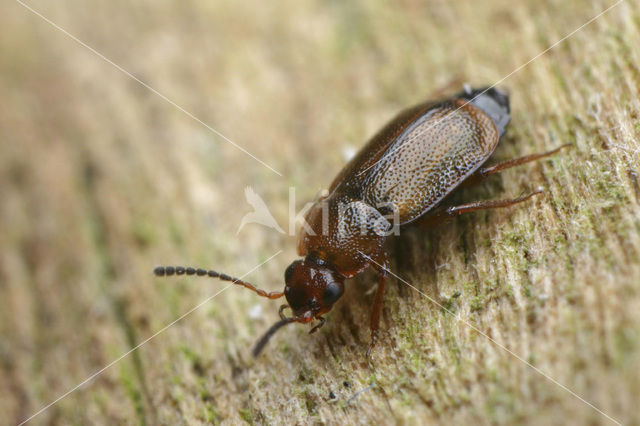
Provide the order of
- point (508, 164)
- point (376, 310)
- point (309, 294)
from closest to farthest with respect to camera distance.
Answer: point (376, 310) → point (309, 294) → point (508, 164)

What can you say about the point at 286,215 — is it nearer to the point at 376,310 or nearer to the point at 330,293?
the point at 330,293

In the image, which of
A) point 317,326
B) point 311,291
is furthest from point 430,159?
point 317,326

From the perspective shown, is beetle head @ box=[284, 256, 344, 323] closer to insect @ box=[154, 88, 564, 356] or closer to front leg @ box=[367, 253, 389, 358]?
insect @ box=[154, 88, 564, 356]

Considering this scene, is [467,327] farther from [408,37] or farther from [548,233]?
[408,37]

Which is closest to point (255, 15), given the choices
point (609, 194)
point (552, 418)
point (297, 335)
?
point (297, 335)

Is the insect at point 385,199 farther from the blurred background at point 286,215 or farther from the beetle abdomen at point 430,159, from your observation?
the blurred background at point 286,215

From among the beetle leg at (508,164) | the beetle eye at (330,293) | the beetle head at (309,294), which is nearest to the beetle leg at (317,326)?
the beetle head at (309,294)
